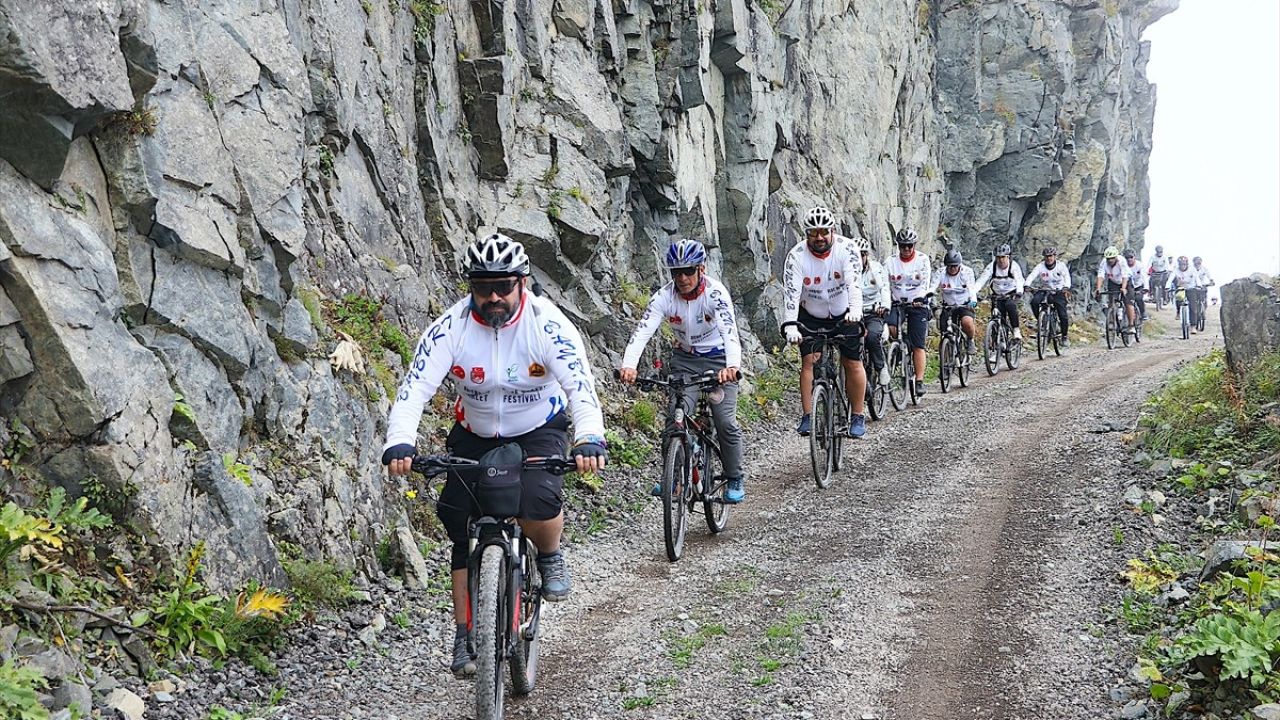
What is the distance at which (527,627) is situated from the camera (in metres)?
5.58

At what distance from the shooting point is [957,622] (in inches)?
264

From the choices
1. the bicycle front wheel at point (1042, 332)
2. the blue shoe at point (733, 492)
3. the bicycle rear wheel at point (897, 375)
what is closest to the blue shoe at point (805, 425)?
the blue shoe at point (733, 492)

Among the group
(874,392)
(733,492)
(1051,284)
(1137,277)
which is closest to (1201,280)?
(1137,277)

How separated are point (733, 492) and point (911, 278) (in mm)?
8560

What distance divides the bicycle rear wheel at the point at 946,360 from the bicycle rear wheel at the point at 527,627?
13.8 metres

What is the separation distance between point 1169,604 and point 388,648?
5.38 meters

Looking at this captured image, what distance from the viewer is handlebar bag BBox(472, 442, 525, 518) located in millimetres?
5074

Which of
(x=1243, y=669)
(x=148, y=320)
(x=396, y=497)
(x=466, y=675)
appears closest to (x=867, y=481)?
(x=396, y=497)

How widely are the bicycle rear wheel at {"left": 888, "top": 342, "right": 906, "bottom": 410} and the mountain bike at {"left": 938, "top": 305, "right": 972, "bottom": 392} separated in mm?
1981

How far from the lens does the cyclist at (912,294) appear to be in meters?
16.4

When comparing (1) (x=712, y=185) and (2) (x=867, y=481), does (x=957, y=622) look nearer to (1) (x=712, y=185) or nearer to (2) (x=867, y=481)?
(2) (x=867, y=481)

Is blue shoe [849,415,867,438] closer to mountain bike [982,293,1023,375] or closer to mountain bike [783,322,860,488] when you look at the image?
mountain bike [783,322,860,488]

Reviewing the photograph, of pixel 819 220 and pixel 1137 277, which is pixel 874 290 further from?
pixel 1137 277

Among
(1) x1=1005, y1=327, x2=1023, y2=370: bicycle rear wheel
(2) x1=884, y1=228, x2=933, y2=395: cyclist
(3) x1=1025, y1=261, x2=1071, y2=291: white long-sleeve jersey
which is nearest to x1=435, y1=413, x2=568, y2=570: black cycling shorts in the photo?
(2) x1=884, y1=228, x2=933, y2=395: cyclist
